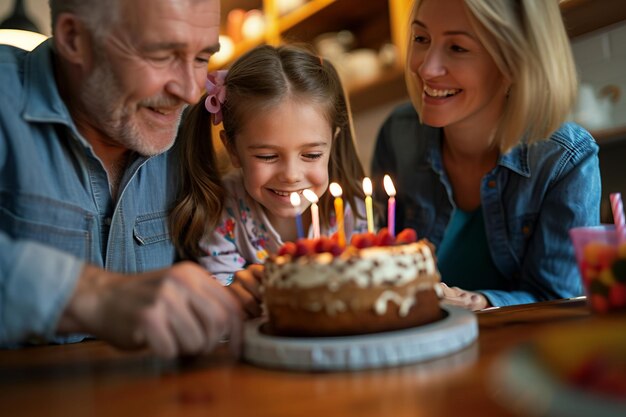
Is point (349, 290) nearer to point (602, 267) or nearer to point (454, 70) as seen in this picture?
point (602, 267)

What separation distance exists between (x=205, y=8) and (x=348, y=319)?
812mm

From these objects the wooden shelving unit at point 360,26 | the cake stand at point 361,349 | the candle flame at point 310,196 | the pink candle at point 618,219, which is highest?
the wooden shelving unit at point 360,26

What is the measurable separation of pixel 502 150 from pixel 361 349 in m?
1.01

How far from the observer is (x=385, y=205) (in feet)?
6.40

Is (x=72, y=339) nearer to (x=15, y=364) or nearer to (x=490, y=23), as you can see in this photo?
(x=15, y=364)

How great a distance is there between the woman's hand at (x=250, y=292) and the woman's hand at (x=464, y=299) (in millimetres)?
414

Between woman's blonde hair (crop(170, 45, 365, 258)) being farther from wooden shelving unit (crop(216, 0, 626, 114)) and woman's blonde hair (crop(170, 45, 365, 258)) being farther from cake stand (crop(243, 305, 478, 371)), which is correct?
wooden shelving unit (crop(216, 0, 626, 114))

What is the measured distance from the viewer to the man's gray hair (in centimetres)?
130

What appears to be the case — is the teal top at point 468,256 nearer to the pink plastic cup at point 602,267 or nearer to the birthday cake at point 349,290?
the pink plastic cup at point 602,267

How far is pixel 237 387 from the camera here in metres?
0.75

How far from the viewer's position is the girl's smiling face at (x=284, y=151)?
1570mm

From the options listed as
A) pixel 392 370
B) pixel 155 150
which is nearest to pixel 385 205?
pixel 155 150

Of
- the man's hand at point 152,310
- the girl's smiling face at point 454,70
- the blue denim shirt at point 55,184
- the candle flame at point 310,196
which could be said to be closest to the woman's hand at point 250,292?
the candle flame at point 310,196

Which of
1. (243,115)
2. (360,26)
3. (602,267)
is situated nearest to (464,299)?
(602,267)
